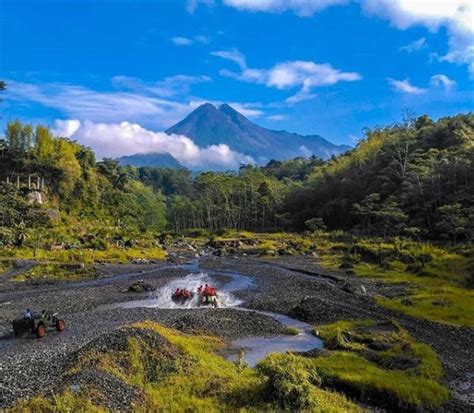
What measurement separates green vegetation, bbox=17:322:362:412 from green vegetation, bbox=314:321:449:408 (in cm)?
185

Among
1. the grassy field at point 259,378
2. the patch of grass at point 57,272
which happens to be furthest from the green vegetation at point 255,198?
the grassy field at point 259,378

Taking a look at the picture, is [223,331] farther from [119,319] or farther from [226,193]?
[226,193]

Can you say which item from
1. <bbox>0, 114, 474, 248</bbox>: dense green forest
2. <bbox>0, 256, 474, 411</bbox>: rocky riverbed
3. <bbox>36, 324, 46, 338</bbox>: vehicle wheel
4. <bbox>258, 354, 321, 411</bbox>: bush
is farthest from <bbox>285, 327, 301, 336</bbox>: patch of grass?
<bbox>0, 114, 474, 248</bbox>: dense green forest

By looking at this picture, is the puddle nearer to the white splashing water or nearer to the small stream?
the small stream

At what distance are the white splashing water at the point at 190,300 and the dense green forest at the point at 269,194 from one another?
34.7 m

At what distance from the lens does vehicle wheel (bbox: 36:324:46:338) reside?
3225 centimetres

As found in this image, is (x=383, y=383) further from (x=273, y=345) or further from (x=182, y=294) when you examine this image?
(x=182, y=294)

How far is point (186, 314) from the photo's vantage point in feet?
131

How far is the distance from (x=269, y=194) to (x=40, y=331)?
125300mm

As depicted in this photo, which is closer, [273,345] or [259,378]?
[259,378]

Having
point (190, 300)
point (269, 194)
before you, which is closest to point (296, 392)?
point (190, 300)

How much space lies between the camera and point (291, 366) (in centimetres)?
2025

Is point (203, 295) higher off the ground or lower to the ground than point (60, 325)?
lower

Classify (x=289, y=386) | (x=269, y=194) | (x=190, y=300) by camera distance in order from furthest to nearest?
(x=269, y=194) < (x=190, y=300) < (x=289, y=386)
